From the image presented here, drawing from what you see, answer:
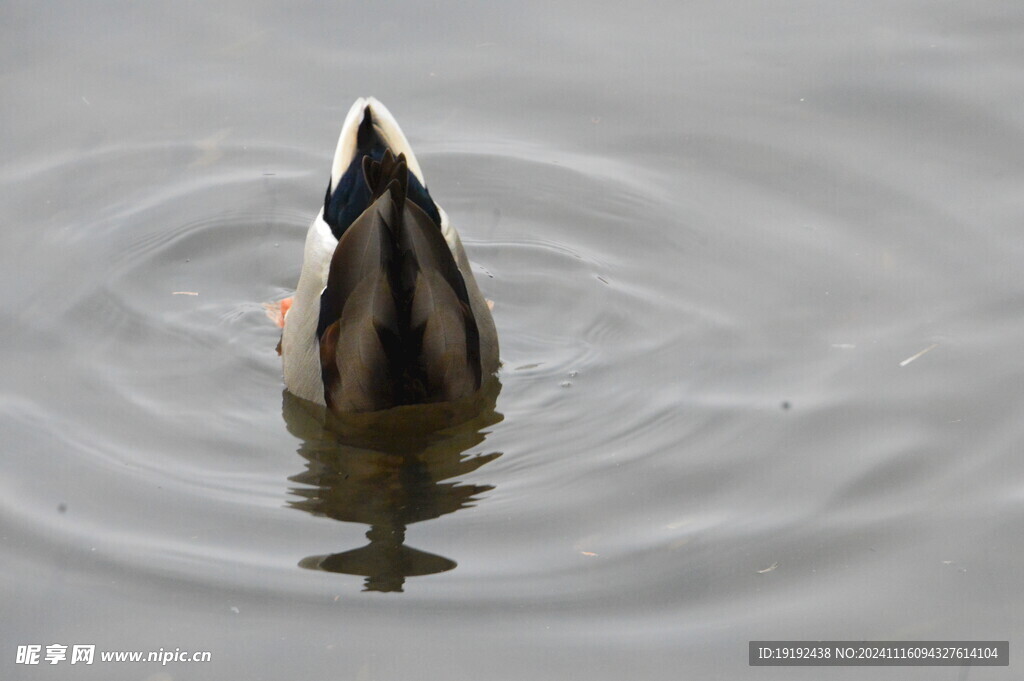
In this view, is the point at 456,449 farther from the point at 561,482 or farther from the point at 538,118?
the point at 538,118

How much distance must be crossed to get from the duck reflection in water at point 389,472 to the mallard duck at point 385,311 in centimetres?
9

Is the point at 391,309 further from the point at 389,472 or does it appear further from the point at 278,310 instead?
the point at 278,310

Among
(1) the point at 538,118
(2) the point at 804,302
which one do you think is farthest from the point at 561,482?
(1) the point at 538,118

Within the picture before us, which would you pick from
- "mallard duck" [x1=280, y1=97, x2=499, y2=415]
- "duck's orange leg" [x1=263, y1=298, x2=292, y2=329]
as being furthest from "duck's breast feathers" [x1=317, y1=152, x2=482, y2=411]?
"duck's orange leg" [x1=263, y1=298, x2=292, y2=329]

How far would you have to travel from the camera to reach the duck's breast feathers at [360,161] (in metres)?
6.73

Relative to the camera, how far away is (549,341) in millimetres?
7047

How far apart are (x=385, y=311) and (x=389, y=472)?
73 cm

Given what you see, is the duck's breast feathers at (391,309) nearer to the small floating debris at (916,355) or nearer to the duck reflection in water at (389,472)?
the duck reflection in water at (389,472)

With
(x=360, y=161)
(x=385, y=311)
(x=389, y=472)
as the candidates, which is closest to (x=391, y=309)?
(x=385, y=311)

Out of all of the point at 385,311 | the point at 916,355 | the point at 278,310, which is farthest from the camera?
the point at 278,310

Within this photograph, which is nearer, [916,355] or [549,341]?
[916,355]

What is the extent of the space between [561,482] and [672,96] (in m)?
3.40

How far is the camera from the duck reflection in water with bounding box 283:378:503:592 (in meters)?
5.68

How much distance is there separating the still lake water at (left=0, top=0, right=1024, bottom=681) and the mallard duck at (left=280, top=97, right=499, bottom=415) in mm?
246
